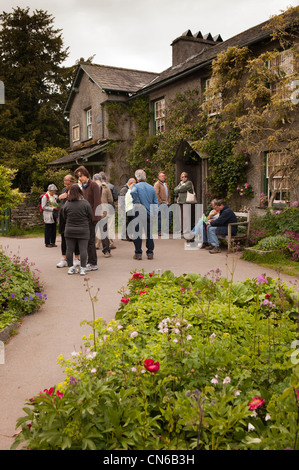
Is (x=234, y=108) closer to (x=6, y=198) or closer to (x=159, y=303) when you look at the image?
(x=6, y=198)

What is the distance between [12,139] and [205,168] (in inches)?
864

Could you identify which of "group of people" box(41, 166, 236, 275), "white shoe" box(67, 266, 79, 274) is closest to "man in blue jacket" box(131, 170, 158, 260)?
"group of people" box(41, 166, 236, 275)

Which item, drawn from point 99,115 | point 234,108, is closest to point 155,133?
point 99,115

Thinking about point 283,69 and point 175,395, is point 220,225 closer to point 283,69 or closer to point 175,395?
point 283,69

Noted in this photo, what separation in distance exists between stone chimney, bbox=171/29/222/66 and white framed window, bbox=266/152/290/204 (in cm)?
874

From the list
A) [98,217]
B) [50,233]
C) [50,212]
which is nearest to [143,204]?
[98,217]

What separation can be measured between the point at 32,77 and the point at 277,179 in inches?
1001

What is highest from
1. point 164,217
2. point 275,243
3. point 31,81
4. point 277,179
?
point 31,81

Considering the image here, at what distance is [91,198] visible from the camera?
28.4ft

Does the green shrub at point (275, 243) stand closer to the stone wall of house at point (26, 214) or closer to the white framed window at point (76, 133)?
the stone wall of house at point (26, 214)

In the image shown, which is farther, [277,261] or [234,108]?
[234,108]

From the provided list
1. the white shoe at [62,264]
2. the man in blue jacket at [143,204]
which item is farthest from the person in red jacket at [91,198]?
the man in blue jacket at [143,204]

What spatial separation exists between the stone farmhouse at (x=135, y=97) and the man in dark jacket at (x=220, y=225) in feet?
9.41
